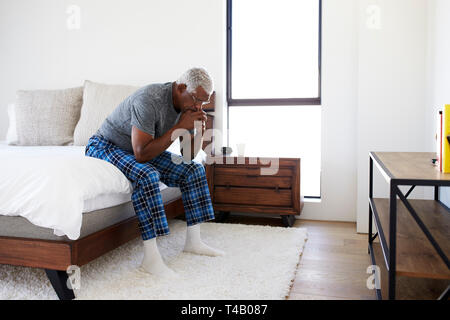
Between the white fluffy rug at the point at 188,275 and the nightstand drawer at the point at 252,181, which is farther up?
the nightstand drawer at the point at 252,181

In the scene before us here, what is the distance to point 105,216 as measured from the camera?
5.43 ft

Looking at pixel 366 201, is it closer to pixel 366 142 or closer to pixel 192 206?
pixel 366 142

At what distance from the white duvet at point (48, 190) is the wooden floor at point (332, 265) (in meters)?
0.94

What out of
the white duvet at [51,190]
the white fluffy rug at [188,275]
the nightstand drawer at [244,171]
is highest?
the white duvet at [51,190]

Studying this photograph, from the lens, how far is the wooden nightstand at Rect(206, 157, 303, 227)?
2.67m

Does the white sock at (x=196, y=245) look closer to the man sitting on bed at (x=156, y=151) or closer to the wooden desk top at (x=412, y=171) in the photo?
the man sitting on bed at (x=156, y=151)

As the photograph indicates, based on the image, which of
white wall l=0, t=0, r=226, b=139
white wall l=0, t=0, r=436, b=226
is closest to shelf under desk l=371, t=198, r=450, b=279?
white wall l=0, t=0, r=436, b=226

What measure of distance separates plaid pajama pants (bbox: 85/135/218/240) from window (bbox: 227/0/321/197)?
4.21 feet

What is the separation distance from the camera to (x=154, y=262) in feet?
5.62

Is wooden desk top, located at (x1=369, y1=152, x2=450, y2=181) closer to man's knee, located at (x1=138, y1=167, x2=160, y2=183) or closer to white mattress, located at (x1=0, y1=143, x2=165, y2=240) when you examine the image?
man's knee, located at (x1=138, y1=167, x2=160, y2=183)

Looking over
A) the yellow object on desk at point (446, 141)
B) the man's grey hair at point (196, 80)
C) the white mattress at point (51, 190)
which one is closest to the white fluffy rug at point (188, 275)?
the white mattress at point (51, 190)

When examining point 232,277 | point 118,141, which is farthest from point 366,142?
point 118,141

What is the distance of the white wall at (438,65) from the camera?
81.1 inches
